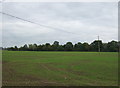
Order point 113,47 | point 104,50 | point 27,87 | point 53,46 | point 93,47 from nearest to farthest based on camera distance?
point 27,87
point 113,47
point 104,50
point 93,47
point 53,46

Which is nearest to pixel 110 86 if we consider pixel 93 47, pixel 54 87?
pixel 54 87

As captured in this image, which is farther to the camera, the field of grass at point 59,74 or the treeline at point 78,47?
the treeline at point 78,47

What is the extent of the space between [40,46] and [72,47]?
726 inches

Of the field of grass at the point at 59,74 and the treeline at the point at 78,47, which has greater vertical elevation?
the treeline at the point at 78,47

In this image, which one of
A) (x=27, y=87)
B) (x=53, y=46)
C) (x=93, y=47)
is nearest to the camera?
(x=27, y=87)

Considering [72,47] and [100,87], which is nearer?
[100,87]

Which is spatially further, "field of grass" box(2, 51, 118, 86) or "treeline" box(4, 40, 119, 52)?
"treeline" box(4, 40, 119, 52)

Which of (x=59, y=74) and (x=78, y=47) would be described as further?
(x=78, y=47)

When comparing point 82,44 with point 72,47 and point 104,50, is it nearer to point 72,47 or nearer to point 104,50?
point 72,47

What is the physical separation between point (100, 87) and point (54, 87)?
218cm

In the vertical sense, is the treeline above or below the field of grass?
above

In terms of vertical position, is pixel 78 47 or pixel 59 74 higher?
pixel 78 47

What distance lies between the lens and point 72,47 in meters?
85.4

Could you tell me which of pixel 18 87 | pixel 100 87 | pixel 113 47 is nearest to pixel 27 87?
pixel 18 87
